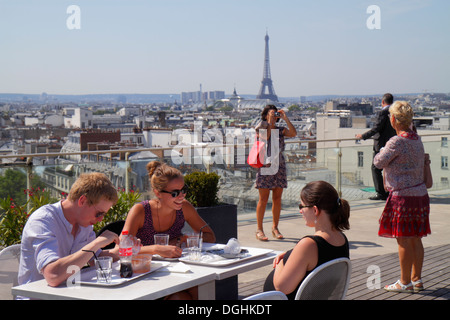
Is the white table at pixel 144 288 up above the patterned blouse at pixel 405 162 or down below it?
below

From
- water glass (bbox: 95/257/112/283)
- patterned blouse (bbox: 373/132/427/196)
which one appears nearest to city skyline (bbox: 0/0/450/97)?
patterned blouse (bbox: 373/132/427/196)

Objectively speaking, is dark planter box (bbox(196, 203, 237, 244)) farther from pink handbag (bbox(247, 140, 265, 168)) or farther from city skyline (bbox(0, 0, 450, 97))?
city skyline (bbox(0, 0, 450, 97))

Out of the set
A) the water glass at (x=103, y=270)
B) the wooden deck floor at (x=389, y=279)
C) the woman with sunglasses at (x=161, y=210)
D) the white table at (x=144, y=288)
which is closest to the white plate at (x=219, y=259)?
the white table at (x=144, y=288)

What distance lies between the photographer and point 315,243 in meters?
2.45

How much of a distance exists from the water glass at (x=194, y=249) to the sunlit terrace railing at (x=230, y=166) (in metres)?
2.61

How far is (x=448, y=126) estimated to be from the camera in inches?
805

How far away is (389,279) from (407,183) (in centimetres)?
89

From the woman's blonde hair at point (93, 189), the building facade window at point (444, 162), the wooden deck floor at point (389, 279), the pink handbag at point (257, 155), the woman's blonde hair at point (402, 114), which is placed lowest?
the wooden deck floor at point (389, 279)

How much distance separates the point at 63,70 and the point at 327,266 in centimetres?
11825

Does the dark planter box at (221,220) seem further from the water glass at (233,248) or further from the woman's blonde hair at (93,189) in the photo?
the woman's blonde hair at (93,189)

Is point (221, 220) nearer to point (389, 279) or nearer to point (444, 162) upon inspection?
point (389, 279)

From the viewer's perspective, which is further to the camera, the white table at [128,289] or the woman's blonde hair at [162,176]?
the woman's blonde hair at [162,176]

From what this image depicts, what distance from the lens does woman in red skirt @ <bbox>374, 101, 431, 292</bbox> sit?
3922 mm

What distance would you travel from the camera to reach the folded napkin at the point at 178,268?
8.38ft
